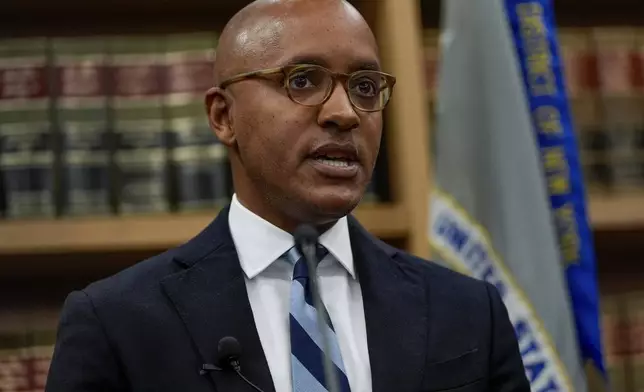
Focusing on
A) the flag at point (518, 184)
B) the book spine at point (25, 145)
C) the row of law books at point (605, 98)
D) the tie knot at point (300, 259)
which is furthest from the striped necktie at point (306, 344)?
the row of law books at point (605, 98)

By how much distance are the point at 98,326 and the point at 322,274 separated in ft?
0.68

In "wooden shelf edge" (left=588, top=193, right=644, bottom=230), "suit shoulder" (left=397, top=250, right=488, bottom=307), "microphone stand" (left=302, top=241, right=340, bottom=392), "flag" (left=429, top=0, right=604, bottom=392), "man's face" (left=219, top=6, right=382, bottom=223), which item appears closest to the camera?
"microphone stand" (left=302, top=241, right=340, bottom=392)

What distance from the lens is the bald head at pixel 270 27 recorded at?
79 centimetres

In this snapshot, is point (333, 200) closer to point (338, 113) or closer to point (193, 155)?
point (338, 113)

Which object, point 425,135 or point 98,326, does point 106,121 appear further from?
point 98,326

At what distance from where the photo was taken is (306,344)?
77 centimetres

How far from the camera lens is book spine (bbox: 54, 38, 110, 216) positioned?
1.37 metres

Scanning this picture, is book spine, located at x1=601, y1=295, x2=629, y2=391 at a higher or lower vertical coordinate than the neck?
lower

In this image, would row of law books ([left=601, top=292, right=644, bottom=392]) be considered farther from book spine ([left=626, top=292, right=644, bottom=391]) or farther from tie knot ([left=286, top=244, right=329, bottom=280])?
tie knot ([left=286, top=244, right=329, bottom=280])

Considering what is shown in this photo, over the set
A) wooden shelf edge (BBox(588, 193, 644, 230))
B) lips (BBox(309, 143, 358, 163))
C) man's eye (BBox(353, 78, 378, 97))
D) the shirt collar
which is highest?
man's eye (BBox(353, 78, 378, 97))

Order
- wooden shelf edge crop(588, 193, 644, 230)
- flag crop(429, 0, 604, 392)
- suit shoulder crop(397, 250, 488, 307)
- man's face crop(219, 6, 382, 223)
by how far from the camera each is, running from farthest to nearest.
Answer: wooden shelf edge crop(588, 193, 644, 230) < flag crop(429, 0, 604, 392) < suit shoulder crop(397, 250, 488, 307) < man's face crop(219, 6, 382, 223)

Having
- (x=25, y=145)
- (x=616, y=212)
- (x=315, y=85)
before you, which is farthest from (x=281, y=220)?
(x=616, y=212)

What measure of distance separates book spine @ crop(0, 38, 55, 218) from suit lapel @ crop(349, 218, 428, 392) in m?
0.65

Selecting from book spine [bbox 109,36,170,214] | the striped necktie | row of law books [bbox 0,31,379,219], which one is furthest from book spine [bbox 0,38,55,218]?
the striped necktie
